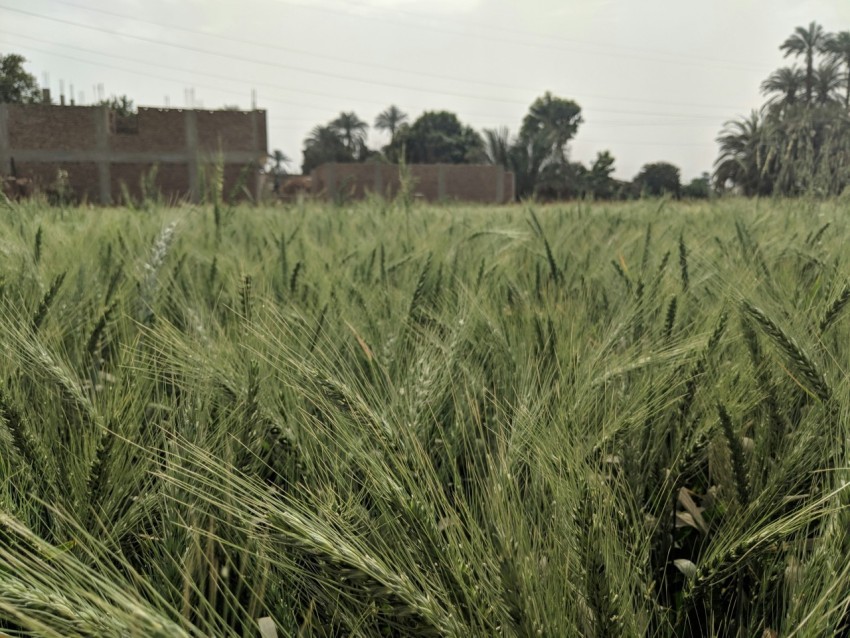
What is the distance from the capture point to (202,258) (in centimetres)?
178

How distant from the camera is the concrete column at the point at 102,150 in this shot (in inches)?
975

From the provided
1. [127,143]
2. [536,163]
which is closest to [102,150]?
[127,143]

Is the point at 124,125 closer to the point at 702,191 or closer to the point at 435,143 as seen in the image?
the point at 702,191

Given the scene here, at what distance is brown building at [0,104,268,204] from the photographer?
24.3m

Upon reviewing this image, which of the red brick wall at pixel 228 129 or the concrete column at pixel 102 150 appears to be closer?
the concrete column at pixel 102 150

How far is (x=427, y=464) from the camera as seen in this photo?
570 mm

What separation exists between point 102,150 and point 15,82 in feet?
27.6

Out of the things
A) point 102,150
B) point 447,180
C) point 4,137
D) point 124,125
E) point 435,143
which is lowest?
point 447,180

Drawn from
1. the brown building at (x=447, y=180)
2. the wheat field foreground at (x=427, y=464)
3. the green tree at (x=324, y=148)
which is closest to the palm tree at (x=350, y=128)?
the green tree at (x=324, y=148)

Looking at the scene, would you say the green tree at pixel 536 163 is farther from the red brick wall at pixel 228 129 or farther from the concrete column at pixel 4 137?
the concrete column at pixel 4 137

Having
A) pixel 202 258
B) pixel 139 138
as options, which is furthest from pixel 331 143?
pixel 202 258

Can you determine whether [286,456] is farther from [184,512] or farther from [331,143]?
[331,143]

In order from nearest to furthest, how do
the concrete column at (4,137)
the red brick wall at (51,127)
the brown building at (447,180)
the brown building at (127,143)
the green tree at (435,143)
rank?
the concrete column at (4,137), the red brick wall at (51,127), the brown building at (127,143), the brown building at (447,180), the green tree at (435,143)

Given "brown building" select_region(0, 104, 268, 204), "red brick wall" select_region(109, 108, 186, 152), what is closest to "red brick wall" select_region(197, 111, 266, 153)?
"brown building" select_region(0, 104, 268, 204)
